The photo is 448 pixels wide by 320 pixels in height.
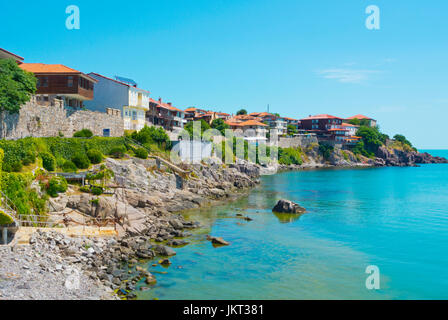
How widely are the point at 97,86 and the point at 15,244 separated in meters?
49.1

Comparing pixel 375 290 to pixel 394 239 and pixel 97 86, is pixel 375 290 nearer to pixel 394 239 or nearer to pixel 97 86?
pixel 394 239

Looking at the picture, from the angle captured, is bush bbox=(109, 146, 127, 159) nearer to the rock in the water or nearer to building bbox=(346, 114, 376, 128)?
the rock in the water

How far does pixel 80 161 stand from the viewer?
39.2 metres

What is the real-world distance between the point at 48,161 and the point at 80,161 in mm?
4642

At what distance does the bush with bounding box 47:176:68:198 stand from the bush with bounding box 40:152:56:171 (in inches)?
150

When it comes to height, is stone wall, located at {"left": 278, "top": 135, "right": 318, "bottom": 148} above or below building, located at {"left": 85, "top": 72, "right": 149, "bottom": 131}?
below

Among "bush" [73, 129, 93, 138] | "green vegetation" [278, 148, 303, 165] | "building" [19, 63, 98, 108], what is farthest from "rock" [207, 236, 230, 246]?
"green vegetation" [278, 148, 303, 165]

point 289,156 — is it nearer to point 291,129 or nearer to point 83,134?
point 291,129

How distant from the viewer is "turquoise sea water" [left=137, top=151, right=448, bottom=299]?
21.6m

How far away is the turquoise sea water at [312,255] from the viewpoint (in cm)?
2164

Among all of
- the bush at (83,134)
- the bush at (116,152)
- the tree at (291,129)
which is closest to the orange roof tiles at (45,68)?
the bush at (83,134)

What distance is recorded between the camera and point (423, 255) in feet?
99.2

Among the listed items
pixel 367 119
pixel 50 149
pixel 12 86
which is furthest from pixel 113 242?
pixel 367 119

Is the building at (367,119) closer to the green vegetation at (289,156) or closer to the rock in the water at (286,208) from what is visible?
the green vegetation at (289,156)
